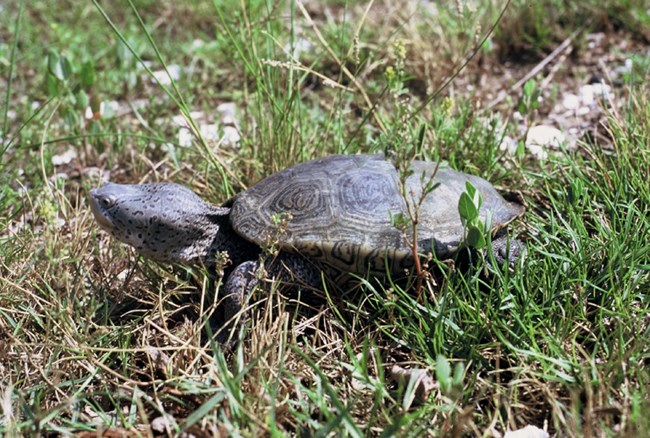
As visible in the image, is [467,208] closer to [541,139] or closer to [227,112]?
[541,139]

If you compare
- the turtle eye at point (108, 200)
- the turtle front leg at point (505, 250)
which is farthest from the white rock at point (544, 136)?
the turtle eye at point (108, 200)

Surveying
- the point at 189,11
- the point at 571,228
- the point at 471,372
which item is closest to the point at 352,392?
the point at 471,372

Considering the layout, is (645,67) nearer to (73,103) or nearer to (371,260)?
(371,260)

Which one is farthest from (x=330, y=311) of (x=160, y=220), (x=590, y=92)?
(x=590, y=92)

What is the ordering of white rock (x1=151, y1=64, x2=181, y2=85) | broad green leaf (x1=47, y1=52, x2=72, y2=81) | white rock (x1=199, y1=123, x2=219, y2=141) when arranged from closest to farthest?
broad green leaf (x1=47, y1=52, x2=72, y2=81)
white rock (x1=199, y1=123, x2=219, y2=141)
white rock (x1=151, y1=64, x2=181, y2=85)

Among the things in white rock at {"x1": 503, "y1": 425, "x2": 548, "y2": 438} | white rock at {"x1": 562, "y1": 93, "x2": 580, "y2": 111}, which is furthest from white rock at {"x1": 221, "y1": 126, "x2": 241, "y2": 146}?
white rock at {"x1": 503, "y1": 425, "x2": 548, "y2": 438}

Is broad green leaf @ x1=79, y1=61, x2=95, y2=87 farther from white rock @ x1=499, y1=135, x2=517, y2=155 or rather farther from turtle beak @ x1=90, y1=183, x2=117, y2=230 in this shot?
white rock @ x1=499, y1=135, x2=517, y2=155
